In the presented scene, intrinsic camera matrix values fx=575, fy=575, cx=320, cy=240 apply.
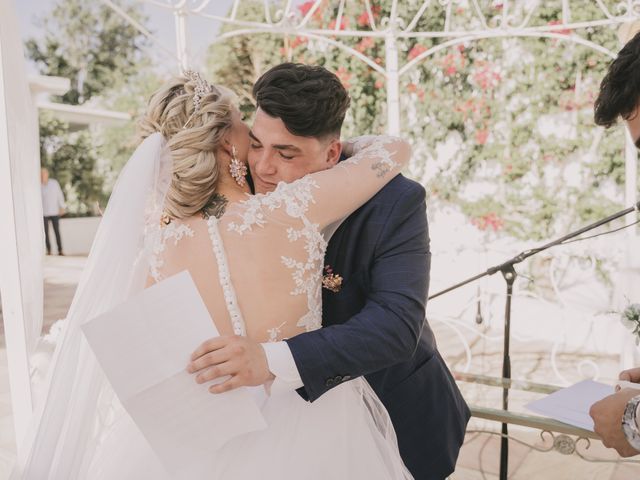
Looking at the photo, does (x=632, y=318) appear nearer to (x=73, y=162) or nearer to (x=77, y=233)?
(x=77, y=233)

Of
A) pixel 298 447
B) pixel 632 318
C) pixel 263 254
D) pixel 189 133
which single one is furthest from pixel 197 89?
pixel 632 318

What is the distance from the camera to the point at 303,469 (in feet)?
4.56

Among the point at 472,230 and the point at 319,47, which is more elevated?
the point at 319,47

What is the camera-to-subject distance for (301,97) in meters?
1.55

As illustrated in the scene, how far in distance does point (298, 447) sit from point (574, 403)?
1.12m

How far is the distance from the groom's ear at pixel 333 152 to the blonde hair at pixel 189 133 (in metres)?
0.30

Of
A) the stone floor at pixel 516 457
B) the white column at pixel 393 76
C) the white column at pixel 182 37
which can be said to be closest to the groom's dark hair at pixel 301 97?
the stone floor at pixel 516 457

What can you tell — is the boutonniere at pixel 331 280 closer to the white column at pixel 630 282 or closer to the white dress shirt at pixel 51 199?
the white column at pixel 630 282

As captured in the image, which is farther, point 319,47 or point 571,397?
point 319,47

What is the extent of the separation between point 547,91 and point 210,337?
5.20 metres

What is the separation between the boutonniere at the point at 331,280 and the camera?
5.13 feet

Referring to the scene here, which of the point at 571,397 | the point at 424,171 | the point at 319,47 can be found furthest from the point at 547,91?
the point at 571,397

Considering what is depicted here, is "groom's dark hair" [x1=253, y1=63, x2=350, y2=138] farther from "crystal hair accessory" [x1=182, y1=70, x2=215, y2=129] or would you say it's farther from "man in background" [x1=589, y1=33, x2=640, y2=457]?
"man in background" [x1=589, y1=33, x2=640, y2=457]

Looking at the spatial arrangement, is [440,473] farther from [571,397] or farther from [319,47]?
[319,47]
